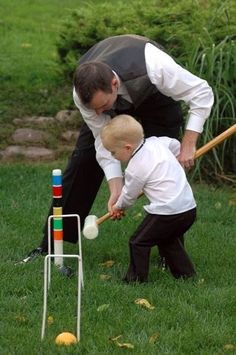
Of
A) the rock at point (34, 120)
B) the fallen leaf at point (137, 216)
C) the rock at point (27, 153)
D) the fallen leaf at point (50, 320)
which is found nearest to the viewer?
the fallen leaf at point (50, 320)

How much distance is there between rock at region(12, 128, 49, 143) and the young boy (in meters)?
4.02

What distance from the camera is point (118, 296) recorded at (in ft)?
17.4

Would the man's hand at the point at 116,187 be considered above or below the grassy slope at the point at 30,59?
above

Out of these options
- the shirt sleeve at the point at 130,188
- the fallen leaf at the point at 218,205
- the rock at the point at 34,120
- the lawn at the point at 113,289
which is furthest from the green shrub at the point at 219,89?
the shirt sleeve at the point at 130,188

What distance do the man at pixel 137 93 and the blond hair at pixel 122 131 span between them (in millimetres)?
106

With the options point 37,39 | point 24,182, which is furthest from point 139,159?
point 37,39

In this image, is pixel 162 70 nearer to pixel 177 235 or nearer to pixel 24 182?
pixel 177 235

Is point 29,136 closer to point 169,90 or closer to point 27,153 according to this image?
point 27,153

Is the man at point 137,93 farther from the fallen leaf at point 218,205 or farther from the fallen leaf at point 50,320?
the fallen leaf at point 218,205

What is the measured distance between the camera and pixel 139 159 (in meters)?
5.29

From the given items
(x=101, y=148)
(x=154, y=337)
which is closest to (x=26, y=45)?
(x=101, y=148)

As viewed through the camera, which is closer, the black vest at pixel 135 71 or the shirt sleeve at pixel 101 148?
the black vest at pixel 135 71

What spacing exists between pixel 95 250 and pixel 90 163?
2.18 ft

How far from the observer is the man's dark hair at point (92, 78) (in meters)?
5.04
